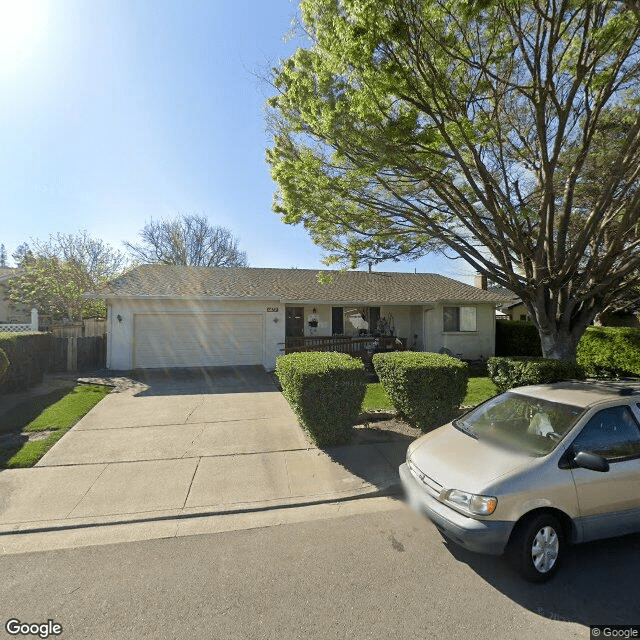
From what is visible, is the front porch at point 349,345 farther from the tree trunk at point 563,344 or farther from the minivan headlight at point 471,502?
the minivan headlight at point 471,502

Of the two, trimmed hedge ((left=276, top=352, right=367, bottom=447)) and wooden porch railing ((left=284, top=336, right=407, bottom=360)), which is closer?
trimmed hedge ((left=276, top=352, right=367, bottom=447))

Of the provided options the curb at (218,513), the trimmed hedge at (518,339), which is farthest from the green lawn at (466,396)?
the trimmed hedge at (518,339)

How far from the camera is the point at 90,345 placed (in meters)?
13.0

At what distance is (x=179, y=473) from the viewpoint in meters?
4.96

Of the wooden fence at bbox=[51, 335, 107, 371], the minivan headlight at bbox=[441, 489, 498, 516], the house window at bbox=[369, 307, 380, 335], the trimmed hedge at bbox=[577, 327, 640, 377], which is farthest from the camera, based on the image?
the house window at bbox=[369, 307, 380, 335]

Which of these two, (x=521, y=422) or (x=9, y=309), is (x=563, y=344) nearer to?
(x=521, y=422)

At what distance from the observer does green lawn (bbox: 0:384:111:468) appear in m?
5.40

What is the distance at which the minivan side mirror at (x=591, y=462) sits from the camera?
2.91 meters

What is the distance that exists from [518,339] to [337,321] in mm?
8333

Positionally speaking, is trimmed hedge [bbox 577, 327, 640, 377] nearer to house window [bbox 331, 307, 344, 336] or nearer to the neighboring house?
house window [bbox 331, 307, 344, 336]

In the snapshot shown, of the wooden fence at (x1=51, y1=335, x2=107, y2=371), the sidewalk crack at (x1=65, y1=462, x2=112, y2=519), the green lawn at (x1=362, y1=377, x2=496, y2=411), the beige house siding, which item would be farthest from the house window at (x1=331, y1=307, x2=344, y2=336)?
the sidewalk crack at (x1=65, y1=462, x2=112, y2=519)

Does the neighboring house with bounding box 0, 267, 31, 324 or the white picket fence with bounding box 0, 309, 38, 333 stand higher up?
the neighboring house with bounding box 0, 267, 31, 324

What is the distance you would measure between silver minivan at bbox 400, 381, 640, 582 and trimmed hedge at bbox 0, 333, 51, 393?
992 centimetres

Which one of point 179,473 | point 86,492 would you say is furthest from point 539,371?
point 86,492
